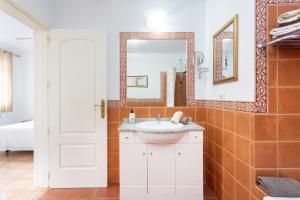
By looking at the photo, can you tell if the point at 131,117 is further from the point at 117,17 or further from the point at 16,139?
the point at 16,139

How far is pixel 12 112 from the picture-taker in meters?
5.66

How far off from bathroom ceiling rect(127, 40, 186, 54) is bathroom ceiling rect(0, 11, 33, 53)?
6.62ft

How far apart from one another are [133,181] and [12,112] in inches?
190

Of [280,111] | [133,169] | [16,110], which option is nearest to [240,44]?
[280,111]

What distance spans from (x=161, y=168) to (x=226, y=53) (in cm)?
133

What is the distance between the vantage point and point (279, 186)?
1.44 meters

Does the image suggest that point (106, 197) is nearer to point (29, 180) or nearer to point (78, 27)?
point (29, 180)

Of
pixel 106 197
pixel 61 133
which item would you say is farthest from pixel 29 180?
pixel 106 197

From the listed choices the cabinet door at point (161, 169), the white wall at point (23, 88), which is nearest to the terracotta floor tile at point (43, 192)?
the cabinet door at point (161, 169)

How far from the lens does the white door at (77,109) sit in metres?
2.70

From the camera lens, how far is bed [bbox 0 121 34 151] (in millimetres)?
3959

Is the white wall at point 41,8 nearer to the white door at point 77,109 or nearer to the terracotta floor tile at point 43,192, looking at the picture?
the white door at point 77,109

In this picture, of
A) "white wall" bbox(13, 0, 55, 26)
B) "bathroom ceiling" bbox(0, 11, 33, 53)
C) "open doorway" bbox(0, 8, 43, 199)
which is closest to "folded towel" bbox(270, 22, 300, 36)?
"white wall" bbox(13, 0, 55, 26)

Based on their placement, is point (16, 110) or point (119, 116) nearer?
point (119, 116)
